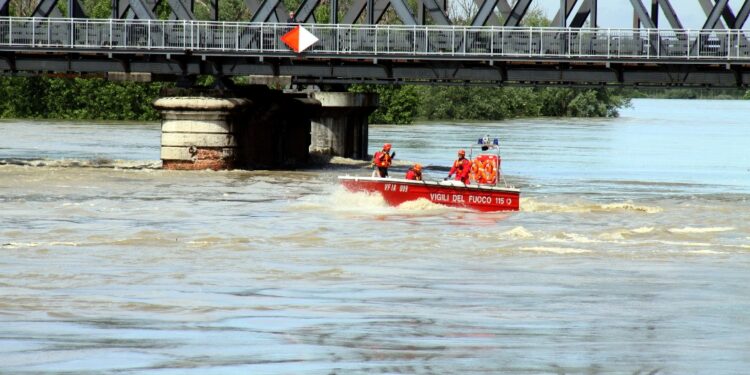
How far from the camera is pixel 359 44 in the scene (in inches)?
2093

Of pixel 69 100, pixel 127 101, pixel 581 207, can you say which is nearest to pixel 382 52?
pixel 581 207

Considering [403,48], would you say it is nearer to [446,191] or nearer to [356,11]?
[356,11]

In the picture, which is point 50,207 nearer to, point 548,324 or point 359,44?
point 359,44

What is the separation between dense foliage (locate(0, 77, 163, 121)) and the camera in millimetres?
123688

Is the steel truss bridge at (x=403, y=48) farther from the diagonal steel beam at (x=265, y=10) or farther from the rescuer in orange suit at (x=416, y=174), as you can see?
the rescuer in orange suit at (x=416, y=174)

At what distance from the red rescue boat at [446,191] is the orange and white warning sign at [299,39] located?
53.5 ft

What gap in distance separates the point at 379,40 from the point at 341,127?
551 inches

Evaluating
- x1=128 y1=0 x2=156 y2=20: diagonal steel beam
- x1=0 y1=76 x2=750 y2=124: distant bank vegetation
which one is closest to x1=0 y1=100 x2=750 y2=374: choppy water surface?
x1=128 y1=0 x2=156 y2=20: diagonal steel beam

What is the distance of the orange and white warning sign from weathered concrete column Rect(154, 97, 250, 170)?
125 inches

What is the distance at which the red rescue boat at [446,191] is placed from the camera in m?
36.5

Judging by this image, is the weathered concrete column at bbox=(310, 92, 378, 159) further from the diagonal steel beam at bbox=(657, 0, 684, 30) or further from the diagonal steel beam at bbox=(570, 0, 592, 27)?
the diagonal steel beam at bbox=(657, 0, 684, 30)

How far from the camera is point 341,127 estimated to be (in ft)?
225

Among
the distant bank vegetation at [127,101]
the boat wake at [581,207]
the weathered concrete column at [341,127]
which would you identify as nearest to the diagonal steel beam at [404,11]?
the boat wake at [581,207]

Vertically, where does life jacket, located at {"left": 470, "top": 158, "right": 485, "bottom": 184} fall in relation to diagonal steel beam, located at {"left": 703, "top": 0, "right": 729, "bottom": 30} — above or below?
below
